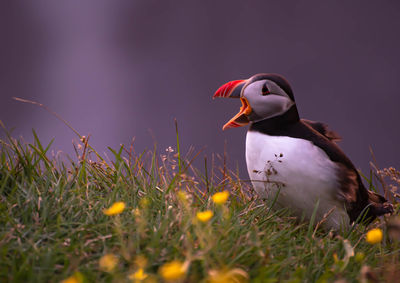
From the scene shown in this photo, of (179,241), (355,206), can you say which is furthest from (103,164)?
(355,206)

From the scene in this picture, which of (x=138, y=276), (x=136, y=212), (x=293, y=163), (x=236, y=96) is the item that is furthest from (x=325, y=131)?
(x=138, y=276)

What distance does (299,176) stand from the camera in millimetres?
2225

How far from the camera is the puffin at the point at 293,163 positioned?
224cm

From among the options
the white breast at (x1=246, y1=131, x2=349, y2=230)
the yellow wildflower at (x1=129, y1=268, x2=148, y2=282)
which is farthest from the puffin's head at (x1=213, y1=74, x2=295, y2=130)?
the yellow wildflower at (x1=129, y1=268, x2=148, y2=282)

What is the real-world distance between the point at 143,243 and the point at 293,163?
1.02 m

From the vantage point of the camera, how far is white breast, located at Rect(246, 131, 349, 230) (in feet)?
7.30

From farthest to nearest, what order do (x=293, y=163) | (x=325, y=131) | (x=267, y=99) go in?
(x=325, y=131)
(x=267, y=99)
(x=293, y=163)

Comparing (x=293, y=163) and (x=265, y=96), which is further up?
(x=265, y=96)

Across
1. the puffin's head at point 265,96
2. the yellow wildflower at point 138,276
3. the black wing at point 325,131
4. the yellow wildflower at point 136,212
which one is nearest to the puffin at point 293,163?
the puffin's head at point 265,96

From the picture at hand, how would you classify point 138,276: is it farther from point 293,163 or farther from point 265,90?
point 265,90

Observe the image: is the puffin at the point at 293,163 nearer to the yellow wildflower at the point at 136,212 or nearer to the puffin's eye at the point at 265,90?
the puffin's eye at the point at 265,90

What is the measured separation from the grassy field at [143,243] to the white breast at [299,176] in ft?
0.40

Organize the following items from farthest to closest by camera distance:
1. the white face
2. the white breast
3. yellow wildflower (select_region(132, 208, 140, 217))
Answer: the white face, the white breast, yellow wildflower (select_region(132, 208, 140, 217))

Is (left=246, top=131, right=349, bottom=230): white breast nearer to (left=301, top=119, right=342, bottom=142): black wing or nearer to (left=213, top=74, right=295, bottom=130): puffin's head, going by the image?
(left=213, top=74, right=295, bottom=130): puffin's head
